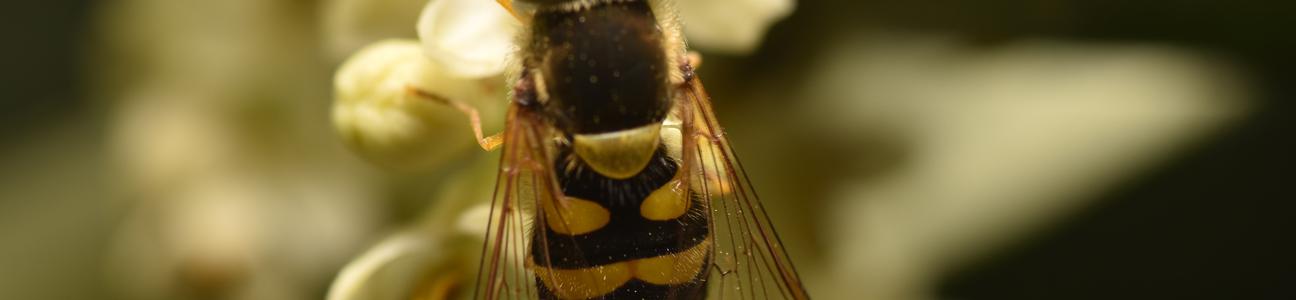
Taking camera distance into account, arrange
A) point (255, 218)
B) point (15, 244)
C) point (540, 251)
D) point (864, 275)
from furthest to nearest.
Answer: point (15, 244) < point (255, 218) < point (864, 275) < point (540, 251)

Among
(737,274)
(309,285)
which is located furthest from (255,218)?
(737,274)

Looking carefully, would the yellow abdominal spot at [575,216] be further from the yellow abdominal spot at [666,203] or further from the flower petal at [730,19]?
the flower petal at [730,19]

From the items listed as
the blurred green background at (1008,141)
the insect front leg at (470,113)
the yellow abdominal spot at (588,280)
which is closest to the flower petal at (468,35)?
the insect front leg at (470,113)

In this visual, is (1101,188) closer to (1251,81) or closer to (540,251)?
(1251,81)

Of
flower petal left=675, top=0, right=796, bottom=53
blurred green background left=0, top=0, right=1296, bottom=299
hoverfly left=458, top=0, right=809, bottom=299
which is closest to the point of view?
hoverfly left=458, top=0, right=809, bottom=299

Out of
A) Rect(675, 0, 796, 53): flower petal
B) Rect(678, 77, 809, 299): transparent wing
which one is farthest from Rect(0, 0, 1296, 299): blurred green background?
Rect(678, 77, 809, 299): transparent wing

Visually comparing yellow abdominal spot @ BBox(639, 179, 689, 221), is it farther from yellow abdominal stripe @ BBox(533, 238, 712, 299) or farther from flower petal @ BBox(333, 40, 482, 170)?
flower petal @ BBox(333, 40, 482, 170)

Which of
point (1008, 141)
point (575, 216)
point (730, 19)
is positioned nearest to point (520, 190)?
point (575, 216)
